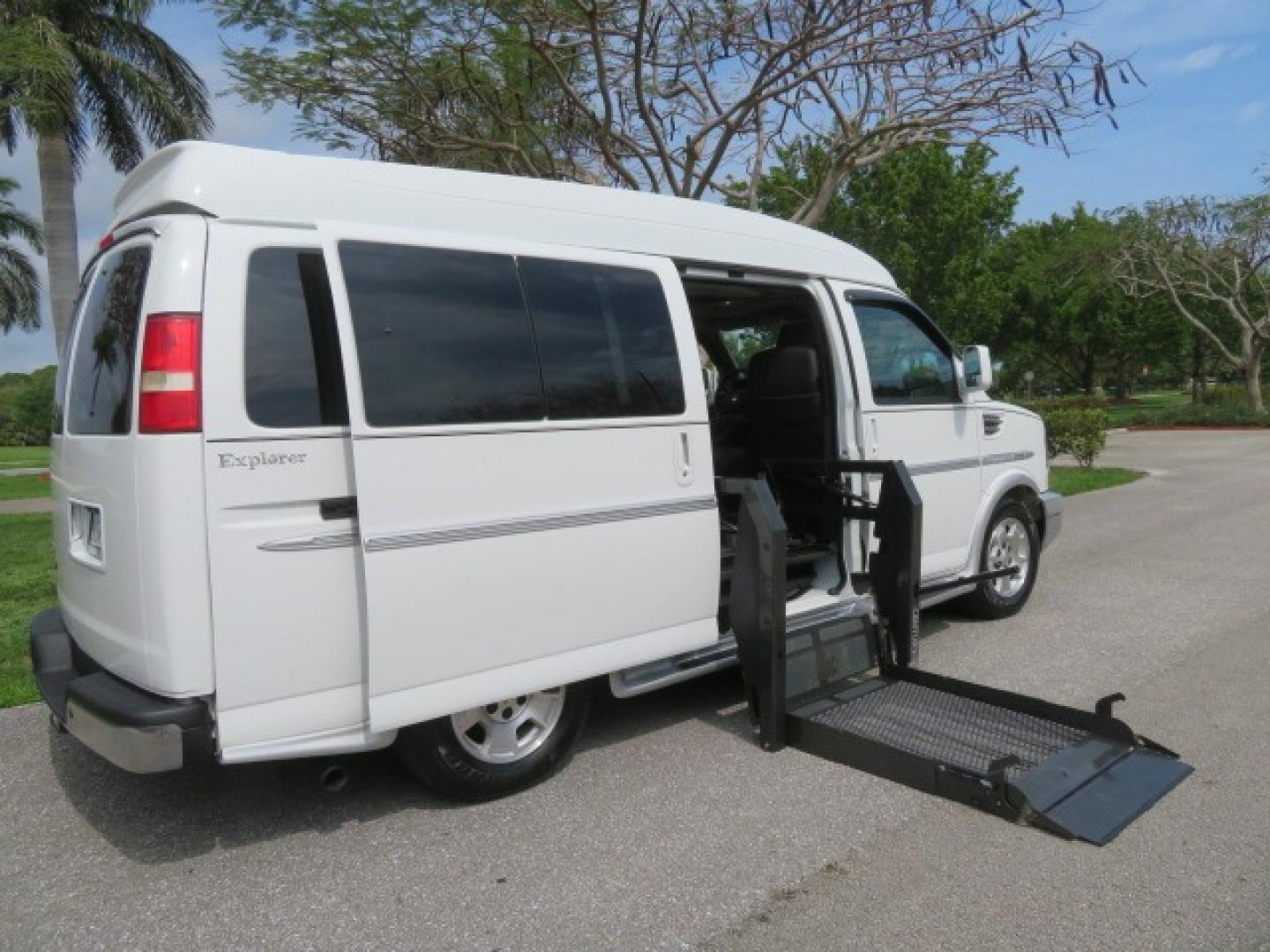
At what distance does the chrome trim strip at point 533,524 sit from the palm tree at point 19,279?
110 feet

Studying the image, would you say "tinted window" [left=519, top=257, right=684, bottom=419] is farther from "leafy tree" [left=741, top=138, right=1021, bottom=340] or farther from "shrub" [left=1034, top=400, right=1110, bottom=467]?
"leafy tree" [left=741, top=138, right=1021, bottom=340]

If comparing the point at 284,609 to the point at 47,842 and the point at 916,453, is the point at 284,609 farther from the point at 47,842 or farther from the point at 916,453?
the point at 916,453

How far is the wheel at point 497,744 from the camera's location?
146 inches

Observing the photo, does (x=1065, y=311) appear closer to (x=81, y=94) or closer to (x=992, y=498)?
(x=81, y=94)

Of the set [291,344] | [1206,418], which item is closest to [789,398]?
[291,344]

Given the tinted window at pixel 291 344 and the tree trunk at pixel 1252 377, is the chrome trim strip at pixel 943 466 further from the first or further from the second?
the tree trunk at pixel 1252 377

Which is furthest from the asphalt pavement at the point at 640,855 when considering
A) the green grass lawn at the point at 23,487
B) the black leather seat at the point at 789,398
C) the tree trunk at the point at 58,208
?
the green grass lawn at the point at 23,487

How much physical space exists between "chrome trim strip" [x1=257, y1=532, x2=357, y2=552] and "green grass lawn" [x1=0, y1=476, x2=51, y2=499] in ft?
55.7

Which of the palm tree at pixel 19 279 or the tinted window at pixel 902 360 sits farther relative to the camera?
the palm tree at pixel 19 279

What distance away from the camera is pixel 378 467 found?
3.33 metres

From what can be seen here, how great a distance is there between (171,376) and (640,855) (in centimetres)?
→ 228

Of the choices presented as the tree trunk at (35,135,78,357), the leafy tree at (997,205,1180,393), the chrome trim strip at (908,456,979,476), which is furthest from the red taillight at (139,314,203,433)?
the leafy tree at (997,205,1180,393)

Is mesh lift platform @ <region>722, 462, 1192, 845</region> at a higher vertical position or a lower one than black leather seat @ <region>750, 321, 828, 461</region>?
lower

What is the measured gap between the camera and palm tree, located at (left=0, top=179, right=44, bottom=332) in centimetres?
3085
